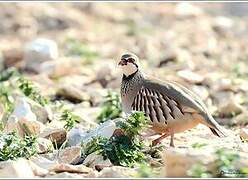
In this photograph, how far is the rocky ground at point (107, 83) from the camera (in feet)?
17.6

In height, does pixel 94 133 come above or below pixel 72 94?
below

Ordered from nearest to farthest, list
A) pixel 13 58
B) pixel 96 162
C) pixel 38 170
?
1. pixel 38 170
2. pixel 96 162
3. pixel 13 58

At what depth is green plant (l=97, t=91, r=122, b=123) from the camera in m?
7.99

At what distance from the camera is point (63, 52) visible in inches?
532

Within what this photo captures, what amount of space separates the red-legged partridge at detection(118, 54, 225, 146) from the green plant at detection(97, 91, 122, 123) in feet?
4.15

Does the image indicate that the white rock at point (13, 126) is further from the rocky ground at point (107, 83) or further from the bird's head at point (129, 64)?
the bird's head at point (129, 64)

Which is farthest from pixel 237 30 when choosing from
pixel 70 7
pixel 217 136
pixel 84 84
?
pixel 217 136

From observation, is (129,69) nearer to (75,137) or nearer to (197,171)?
(75,137)

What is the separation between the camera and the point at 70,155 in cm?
602

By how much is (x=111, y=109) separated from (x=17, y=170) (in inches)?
119

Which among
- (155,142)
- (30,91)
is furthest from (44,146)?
(30,91)

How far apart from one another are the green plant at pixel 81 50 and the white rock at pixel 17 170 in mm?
7498

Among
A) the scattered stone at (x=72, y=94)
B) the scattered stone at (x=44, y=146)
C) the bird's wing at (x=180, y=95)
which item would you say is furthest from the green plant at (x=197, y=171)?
the scattered stone at (x=72, y=94)

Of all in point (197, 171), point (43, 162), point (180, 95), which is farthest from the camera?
point (180, 95)
